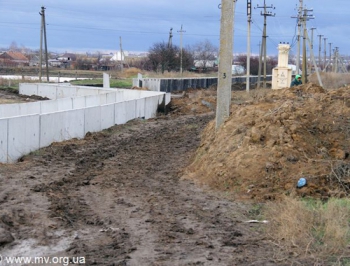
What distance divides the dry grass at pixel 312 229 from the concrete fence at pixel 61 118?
744 cm

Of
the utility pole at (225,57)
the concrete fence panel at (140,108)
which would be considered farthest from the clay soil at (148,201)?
the concrete fence panel at (140,108)

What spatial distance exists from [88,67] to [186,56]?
28419 mm

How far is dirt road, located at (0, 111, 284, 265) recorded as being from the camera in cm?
666

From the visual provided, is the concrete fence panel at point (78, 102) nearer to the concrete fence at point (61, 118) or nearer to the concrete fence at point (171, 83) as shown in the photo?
the concrete fence at point (61, 118)

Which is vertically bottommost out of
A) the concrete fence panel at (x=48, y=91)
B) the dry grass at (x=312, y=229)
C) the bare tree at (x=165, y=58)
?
the dry grass at (x=312, y=229)

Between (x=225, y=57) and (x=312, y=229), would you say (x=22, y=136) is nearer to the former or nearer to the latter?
(x=225, y=57)

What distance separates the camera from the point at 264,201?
31.0 ft

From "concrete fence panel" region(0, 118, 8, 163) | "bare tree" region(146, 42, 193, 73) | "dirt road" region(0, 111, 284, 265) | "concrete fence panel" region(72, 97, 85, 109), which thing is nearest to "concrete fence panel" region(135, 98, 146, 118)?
"concrete fence panel" region(72, 97, 85, 109)

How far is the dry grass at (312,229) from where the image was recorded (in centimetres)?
648

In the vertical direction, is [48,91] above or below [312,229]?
above

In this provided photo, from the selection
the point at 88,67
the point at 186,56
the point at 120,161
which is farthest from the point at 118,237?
the point at 88,67

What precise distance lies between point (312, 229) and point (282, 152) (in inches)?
139

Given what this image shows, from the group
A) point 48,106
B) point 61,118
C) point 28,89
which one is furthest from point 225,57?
point 28,89

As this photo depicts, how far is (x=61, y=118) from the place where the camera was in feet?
54.5
